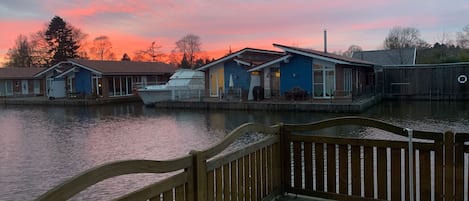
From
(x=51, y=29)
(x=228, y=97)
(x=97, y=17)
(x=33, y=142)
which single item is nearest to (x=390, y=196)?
(x=33, y=142)

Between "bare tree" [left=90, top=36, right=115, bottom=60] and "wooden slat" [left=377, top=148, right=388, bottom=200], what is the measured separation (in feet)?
217

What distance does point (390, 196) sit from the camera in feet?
A: 12.3

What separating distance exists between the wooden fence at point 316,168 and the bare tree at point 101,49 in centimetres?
6549

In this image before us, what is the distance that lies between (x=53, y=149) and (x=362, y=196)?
28.7ft

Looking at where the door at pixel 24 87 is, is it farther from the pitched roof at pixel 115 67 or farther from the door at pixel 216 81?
the door at pixel 216 81

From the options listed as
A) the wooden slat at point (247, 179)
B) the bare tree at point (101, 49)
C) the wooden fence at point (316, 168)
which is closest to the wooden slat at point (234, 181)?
the wooden fence at point (316, 168)

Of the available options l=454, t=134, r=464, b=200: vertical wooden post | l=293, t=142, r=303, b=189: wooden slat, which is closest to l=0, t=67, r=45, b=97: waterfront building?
l=293, t=142, r=303, b=189: wooden slat

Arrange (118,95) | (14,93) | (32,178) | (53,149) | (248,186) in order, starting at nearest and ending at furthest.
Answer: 1. (248,186)
2. (32,178)
3. (53,149)
4. (118,95)
5. (14,93)

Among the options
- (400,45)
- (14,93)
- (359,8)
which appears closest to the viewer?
(359,8)

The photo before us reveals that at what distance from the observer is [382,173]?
3709 millimetres

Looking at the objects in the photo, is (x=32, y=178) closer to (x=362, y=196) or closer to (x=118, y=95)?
(x=362, y=196)

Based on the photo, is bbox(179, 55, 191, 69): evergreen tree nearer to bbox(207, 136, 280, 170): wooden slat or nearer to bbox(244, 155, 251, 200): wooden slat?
bbox(207, 136, 280, 170): wooden slat

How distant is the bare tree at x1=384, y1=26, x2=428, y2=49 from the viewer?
5067 centimetres

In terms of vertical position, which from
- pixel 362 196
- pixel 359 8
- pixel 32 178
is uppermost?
pixel 359 8
